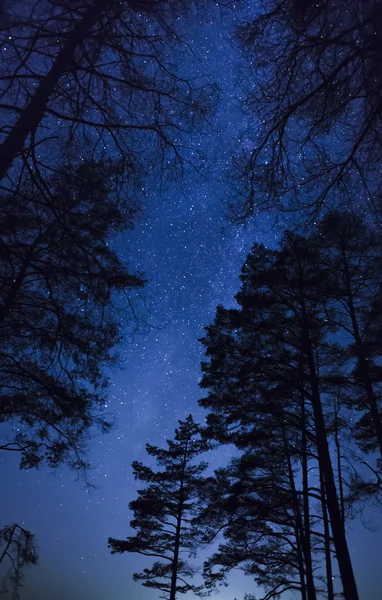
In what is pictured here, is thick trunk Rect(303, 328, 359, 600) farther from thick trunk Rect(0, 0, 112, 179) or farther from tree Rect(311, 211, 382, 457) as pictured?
thick trunk Rect(0, 0, 112, 179)

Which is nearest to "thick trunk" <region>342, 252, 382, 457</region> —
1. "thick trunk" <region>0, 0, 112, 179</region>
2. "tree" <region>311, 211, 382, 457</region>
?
"tree" <region>311, 211, 382, 457</region>

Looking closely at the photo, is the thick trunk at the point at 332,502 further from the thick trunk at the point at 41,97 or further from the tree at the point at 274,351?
the thick trunk at the point at 41,97

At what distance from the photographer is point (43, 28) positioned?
12.9 feet

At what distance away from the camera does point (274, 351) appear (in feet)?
33.1

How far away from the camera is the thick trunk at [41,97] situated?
388 centimetres

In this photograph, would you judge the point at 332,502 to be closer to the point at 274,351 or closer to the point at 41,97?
the point at 274,351

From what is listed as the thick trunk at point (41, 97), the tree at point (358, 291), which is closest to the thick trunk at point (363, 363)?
the tree at point (358, 291)

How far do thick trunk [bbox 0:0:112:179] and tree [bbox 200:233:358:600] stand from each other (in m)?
6.62

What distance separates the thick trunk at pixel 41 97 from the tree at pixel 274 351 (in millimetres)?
6621

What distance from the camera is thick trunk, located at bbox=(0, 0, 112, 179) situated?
3.88m

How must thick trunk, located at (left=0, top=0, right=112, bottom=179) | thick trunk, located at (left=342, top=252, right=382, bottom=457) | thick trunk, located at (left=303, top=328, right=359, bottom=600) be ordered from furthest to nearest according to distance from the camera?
thick trunk, located at (left=342, top=252, right=382, bottom=457), thick trunk, located at (left=303, top=328, right=359, bottom=600), thick trunk, located at (left=0, top=0, right=112, bottom=179)

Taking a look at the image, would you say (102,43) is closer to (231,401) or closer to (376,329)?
(231,401)

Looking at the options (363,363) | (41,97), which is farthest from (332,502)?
Answer: (41,97)

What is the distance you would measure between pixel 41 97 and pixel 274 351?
765cm
